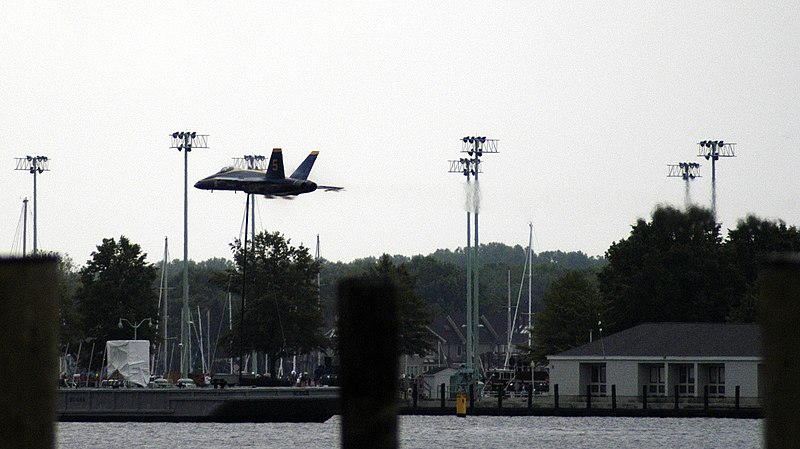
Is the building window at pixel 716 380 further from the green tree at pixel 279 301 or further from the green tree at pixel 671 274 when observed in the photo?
the green tree at pixel 279 301

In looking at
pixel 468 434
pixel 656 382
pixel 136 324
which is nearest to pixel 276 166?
pixel 136 324

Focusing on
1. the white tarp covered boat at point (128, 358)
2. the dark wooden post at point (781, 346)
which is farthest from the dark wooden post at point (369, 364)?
the white tarp covered boat at point (128, 358)

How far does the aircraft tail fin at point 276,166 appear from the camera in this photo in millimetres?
92062

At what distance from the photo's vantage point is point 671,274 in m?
106

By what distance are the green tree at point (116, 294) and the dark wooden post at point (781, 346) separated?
102625 mm

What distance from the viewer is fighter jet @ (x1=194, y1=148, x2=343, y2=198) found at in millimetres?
91938

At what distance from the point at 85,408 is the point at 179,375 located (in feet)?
121

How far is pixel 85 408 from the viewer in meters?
75.3

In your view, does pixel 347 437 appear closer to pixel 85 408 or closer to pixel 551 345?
pixel 85 408

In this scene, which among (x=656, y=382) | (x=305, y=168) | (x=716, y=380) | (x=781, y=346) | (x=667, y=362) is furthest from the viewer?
(x=305, y=168)

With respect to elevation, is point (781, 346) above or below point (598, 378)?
above

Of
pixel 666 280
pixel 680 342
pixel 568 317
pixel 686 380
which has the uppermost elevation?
pixel 666 280

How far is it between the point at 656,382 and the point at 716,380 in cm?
413

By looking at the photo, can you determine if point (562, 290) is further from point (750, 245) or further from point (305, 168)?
point (305, 168)
